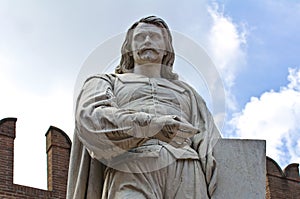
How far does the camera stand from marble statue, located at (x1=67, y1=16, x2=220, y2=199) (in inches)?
270

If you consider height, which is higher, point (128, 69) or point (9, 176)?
point (9, 176)

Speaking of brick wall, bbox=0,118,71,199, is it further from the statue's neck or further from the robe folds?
the robe folds

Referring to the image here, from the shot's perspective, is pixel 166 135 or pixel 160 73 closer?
pixel 166 135

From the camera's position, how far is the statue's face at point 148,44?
24.8 feet

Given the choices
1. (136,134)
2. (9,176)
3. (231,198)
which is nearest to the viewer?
(136,134)

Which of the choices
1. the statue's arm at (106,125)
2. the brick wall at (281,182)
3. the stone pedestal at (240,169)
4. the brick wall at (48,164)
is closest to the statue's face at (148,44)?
the statue's arm at (106,125)

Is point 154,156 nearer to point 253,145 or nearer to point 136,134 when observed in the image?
point 136,134

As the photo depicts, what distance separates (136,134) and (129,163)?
253mm

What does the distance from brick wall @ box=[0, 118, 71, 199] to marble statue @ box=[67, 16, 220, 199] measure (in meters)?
8.99

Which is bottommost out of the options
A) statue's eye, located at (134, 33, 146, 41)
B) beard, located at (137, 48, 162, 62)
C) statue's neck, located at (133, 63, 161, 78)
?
statue's neck, located at (133, 63, 161, 78)

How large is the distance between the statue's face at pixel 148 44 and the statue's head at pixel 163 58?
0.13 ft

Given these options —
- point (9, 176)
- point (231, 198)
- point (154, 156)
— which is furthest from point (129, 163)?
point (9, 176)

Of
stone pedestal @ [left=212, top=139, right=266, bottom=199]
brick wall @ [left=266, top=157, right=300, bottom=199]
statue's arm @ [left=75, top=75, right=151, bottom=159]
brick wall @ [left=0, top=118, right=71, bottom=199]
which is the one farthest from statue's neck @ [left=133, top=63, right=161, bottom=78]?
brick wall @ [left=266, top=157, right=300, bottom=199]

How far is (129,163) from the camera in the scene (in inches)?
274
